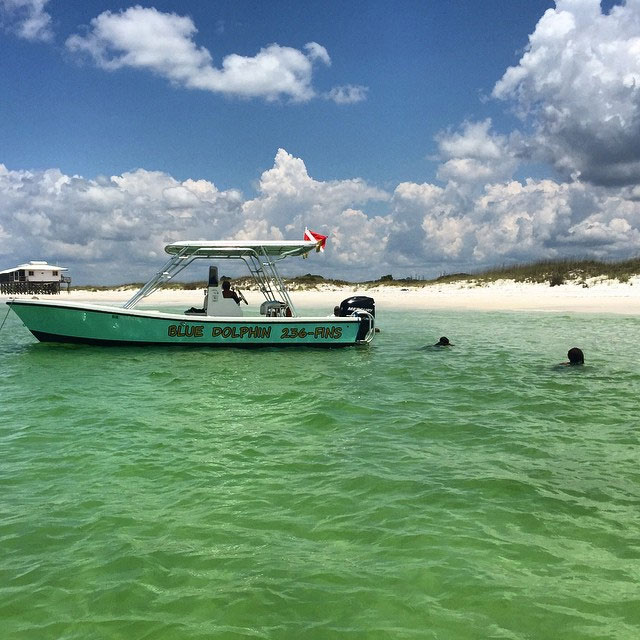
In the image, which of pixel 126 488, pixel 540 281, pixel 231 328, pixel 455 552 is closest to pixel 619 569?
pixel 455 552

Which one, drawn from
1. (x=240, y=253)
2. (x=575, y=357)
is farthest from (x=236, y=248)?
(x=575, y=357)

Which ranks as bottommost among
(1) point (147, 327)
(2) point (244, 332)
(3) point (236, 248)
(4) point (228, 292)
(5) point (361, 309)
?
(2) point (244, 332)

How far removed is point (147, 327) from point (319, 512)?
1238 cm

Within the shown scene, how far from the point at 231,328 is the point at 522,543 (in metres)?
12.8

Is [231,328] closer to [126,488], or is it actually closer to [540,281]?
[126,488]

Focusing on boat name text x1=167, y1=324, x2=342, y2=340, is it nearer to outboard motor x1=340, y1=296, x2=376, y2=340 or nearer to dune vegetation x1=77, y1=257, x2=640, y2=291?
outboard motor x1=340, y1=296, x2=376, y2=340

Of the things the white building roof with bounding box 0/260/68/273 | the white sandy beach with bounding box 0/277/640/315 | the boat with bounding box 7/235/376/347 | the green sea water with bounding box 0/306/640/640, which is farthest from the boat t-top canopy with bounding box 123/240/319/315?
the white building roof with bounding box 0/260/68/273

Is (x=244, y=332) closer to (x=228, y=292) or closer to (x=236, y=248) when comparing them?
(x=228, y=292)

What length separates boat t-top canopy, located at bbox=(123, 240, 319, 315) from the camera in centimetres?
1691

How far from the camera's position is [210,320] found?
16.3 meters

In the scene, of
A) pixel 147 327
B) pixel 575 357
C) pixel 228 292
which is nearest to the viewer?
pixel 575 357

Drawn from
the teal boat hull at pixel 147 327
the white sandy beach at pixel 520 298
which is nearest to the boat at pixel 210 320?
the teal boat hull at pixel 147 327

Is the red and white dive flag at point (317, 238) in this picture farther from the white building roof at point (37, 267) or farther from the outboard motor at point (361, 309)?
the white building roof at point (37, 267)

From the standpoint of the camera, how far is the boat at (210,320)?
16219 millimetres
